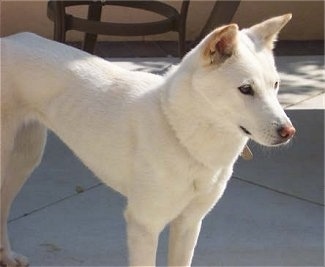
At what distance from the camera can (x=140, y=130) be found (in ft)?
11.7

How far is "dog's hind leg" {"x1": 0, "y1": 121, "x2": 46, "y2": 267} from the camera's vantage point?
13.5 ft

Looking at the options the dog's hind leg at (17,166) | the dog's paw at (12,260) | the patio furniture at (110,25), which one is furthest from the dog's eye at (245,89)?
the patio furniture at (110,25)

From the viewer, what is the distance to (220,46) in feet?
10.7

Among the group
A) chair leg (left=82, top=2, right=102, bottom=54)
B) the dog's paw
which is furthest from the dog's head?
A: chair leg (left=82, top=2, right=102, bottom=54)

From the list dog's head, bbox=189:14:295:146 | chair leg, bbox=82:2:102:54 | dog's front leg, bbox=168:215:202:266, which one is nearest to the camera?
dog's head, bbox=189:14:295:146

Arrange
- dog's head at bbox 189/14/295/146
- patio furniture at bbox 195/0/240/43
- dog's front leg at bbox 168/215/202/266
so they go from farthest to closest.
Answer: patio furniture at bbox 195/0/240/43 → dog's front leg at bbox 168/215/202/266 → dog's head at bbox 189/14/295/146

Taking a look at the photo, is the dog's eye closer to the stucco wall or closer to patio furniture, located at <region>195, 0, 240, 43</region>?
patio furniture, located at <region>195, 0, 240, 43</region>

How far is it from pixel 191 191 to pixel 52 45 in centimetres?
101

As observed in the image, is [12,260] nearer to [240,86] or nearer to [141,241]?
[141,241]

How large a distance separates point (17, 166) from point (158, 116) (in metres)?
1.06

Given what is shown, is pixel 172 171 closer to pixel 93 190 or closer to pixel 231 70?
pixel 231 70

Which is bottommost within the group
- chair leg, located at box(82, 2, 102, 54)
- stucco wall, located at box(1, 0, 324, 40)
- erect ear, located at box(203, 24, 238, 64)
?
stucco wall, located at box(1, 0, 324, 40)

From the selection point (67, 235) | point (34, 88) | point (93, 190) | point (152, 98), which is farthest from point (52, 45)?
point (93, 190)

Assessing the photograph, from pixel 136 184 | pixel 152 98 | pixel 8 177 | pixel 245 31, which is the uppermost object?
pixel 245 31
